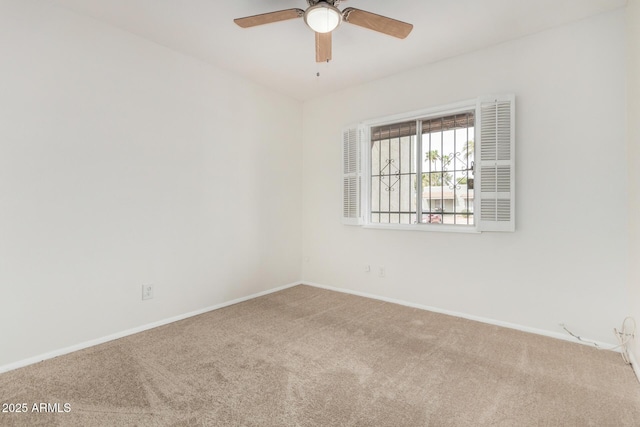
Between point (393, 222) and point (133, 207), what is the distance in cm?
267

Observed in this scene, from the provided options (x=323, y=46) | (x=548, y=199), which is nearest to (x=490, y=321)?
(x=548, y=199)

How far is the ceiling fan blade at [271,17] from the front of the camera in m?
2.02

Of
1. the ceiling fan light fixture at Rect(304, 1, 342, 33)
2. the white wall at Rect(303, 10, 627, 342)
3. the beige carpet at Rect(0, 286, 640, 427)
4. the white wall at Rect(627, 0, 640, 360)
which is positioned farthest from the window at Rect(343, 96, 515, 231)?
the ceiling fan light fixture at Rect(304, 1, 342, 33)

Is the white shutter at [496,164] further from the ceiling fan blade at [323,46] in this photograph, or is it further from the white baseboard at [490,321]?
the ceiling fan blade at [323,46]

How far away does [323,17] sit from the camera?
6.52 ft

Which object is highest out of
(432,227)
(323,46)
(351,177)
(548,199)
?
(323,46)

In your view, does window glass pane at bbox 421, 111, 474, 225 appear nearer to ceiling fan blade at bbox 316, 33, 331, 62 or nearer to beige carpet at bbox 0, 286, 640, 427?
beige carpet at bbox 0, 286, 640, 427

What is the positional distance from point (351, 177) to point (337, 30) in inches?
64.5

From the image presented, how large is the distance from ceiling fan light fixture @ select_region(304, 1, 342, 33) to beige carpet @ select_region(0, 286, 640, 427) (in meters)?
2.26

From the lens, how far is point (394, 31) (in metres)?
2.13

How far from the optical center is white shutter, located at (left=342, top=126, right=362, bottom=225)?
3803mm

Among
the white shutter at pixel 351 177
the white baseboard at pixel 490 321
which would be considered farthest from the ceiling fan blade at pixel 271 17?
the white baseboard at pixel 490 321

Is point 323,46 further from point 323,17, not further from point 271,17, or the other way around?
point 271,17

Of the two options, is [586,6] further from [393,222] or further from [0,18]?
[0,18]
